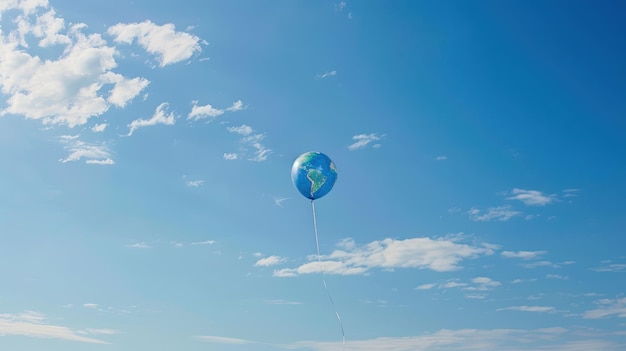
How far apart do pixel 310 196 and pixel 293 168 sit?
237cm

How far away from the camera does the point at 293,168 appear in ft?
186

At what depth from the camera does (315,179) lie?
55.5 metres

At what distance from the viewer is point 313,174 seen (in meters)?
55.3

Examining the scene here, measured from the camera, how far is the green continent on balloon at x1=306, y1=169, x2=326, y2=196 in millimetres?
55344

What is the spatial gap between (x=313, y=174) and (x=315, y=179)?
42 cm

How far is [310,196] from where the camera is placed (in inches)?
2227

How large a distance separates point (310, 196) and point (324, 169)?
7.74 feet

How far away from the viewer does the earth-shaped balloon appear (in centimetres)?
5541

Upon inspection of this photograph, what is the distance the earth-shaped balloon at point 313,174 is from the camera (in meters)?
55.4

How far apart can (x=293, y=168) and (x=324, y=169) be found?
248 cm

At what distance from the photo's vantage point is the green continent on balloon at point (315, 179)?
55.3 metres
